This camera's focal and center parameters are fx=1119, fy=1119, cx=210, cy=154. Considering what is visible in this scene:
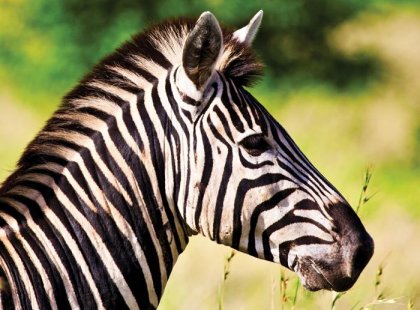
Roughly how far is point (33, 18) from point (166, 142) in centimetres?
1229

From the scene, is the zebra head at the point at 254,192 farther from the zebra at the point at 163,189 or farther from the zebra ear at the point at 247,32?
A: the zebra ear at the point at 247,32

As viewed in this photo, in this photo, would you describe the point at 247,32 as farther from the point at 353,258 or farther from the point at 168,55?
the point at 353,258

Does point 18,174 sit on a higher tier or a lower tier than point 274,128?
higher

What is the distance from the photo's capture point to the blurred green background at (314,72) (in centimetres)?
1558

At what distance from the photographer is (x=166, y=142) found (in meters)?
6.05

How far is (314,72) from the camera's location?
57.8ft

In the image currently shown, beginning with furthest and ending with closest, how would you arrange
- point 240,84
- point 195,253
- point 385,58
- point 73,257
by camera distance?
point 385,58, point 195,253, point 240,84, point 73,257

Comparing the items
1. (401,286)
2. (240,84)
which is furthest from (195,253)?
(240,84)

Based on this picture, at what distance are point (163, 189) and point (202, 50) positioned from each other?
78 cm

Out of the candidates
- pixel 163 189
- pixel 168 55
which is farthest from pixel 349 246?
pixel 168 55

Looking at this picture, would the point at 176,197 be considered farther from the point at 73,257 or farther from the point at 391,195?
the point at 391,195

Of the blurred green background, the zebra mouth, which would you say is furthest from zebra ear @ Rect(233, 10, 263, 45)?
the blurred green background

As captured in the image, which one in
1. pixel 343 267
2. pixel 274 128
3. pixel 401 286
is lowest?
pixel 401 286

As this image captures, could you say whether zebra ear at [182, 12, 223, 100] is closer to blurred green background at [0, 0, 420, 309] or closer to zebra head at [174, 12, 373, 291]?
zebra head at [174, 12, 373, 291]
